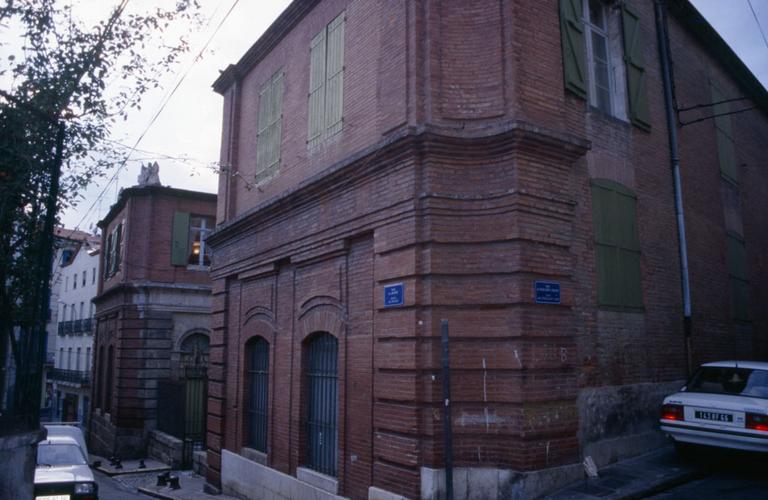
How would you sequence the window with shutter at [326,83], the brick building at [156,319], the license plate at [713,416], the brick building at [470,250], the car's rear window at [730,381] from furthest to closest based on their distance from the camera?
the brick building at [156,319], the window with shutter at [326,83], the car's rear window at [730,381], the license plate at [713,416], the brick building at [470,250]

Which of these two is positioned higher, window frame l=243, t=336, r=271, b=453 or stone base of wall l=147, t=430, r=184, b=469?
window frame l=243, t=336, r=271, b=453

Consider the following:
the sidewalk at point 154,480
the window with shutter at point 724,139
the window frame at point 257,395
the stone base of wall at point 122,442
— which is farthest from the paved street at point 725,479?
the stone base of wall at point 122,442

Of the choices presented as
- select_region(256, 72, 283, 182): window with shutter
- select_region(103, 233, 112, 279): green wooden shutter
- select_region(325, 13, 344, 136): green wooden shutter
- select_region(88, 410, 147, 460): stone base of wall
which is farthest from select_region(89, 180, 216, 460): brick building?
select_region(325, 13, 344, 136): green wooden shutter

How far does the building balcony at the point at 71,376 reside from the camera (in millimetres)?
32731

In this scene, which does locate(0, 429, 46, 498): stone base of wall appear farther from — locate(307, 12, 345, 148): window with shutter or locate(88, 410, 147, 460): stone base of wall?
locate(88, 410, 147, 460): stone base of wall

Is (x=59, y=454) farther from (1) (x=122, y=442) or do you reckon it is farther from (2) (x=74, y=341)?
(2) (x=74, y=341)

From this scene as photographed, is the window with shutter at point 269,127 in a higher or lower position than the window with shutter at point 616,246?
higher

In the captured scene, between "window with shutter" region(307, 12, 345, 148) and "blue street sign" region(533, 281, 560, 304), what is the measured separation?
459cm

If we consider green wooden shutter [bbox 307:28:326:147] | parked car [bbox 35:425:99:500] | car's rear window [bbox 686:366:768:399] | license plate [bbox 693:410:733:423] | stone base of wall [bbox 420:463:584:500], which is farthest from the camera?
green wooden shutter [bbox 307:28:326:147]

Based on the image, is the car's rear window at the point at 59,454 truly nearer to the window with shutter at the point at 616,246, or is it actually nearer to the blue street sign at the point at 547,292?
the blue street sign at the point at 547,292

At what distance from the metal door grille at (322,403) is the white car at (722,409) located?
16.4 feet

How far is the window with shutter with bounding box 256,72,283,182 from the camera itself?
13.1 meters

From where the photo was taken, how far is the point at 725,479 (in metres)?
8.71

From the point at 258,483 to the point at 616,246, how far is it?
25.6 ft
